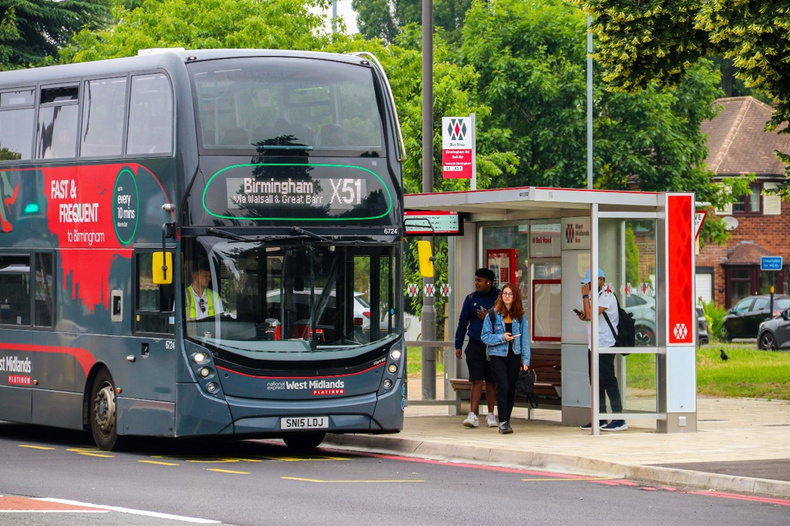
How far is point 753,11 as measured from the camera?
1627 centimetres

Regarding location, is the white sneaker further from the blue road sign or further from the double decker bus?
the blue road sign

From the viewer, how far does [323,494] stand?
39.4 feet

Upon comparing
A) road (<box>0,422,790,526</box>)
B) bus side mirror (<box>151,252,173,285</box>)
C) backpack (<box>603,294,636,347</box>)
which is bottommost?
road (<box>0,422,790,526</box>)

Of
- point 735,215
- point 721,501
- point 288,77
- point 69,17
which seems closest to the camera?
point 721,501

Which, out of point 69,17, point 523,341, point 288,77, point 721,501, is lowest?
point 721,501

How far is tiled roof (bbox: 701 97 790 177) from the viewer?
60.5 m

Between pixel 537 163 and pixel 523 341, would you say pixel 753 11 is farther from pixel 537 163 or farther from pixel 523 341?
pixel 537 163

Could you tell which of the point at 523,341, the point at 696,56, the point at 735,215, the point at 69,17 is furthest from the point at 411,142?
the point at 735,215

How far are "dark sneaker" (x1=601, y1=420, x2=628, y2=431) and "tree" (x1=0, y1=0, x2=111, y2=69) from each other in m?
27.2

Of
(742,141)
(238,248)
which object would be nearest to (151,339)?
(238,248)

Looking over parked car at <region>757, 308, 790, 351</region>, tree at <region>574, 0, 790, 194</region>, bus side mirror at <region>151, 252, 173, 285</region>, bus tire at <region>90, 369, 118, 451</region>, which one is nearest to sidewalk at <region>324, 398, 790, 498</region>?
bus tire at <region>90, 369, 118, 451</region>

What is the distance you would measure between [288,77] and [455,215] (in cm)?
419

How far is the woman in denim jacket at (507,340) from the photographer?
17.1 meters

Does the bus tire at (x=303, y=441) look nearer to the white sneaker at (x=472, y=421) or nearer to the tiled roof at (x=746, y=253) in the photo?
the white sneaker at (x=472, y=421)
